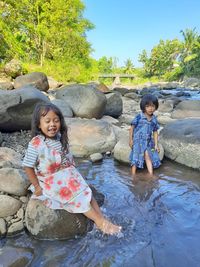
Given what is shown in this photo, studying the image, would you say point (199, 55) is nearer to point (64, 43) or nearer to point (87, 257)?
point (64, 43)

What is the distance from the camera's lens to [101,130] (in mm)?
6699

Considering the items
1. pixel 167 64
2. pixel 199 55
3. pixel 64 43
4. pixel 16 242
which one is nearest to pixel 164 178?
pixel 16 242

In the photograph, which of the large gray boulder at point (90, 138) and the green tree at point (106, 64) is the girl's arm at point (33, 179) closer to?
the large gray boulder at point (90, 138)

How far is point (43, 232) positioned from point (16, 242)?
27cm

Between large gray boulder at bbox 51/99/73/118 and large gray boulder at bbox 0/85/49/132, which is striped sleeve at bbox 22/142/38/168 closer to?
large gray boulder at bbox 0/85/49/132

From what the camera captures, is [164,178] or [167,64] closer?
[164,178]

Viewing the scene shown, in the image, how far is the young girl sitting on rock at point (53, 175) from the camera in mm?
3182

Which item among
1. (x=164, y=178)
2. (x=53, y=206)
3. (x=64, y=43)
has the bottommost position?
(x=164, y=178)

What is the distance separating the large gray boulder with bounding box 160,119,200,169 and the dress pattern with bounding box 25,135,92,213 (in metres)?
3.03

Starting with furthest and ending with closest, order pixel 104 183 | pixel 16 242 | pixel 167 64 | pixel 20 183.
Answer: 1. pixel 167 64
2. pixel 104 183
3. pixel 20 183
4. pixel 16 242

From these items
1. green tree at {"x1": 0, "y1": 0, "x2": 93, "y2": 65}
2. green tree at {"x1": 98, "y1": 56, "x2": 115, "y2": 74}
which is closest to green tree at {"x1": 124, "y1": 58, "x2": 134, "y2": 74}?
green tree at {"x1": 98, "y1": 56, "x2": 115, "y2": 74}

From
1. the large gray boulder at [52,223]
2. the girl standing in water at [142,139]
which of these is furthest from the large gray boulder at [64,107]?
the large gray boulder at [52,223]

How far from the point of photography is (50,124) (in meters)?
3.23

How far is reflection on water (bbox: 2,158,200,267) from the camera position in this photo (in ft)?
9.34
